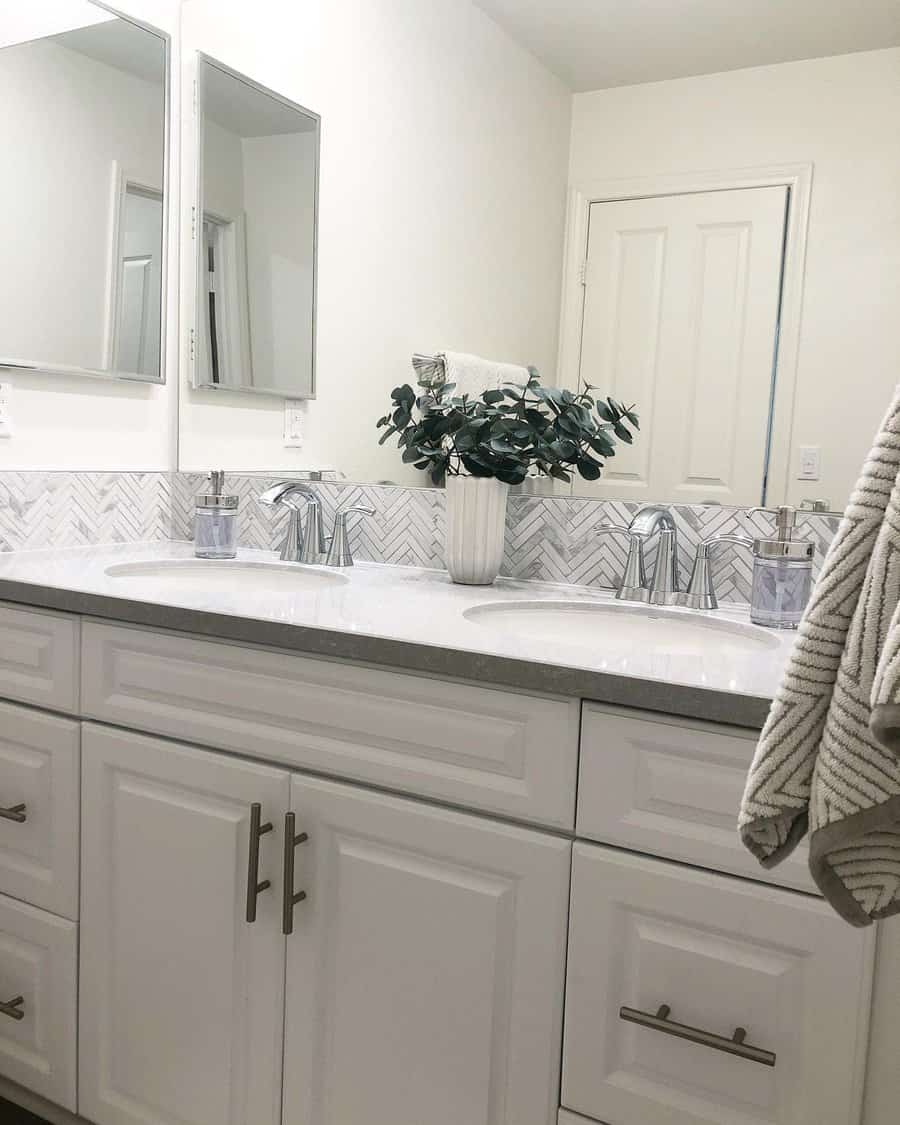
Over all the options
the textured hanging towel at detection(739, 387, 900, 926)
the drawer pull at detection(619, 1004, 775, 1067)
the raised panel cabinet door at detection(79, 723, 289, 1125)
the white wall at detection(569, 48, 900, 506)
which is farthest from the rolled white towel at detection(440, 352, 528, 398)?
the textured hanging towel at detection(739, 387, 900, 926)

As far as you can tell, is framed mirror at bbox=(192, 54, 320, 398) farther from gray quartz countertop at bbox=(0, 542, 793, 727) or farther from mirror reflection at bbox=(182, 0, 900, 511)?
gray quartz countertop at bbox=(0, 542, 793, 727)

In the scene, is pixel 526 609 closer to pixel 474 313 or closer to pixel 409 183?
pixel 474 313

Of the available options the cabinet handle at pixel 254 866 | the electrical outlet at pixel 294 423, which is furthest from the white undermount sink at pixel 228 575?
the cabinet handle at pixel 254 866

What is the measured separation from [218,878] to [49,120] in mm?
1283

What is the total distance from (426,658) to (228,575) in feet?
2.52

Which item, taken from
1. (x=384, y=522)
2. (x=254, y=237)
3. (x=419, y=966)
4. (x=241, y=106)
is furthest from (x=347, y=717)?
(x=241, y=106)

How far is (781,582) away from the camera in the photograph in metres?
1.28

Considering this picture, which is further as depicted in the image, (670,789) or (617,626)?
(617,626)

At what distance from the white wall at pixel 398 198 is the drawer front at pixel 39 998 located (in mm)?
865

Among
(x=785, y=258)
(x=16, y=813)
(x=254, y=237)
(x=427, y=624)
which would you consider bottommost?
(x=16, y=813)

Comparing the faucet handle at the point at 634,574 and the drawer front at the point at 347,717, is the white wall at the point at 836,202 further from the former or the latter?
the drawer front at the point at 347,717

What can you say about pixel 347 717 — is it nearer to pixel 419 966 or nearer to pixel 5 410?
pixel 419 966

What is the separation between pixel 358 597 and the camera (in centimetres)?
140

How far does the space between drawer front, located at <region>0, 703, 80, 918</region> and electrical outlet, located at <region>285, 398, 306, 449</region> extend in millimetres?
715
